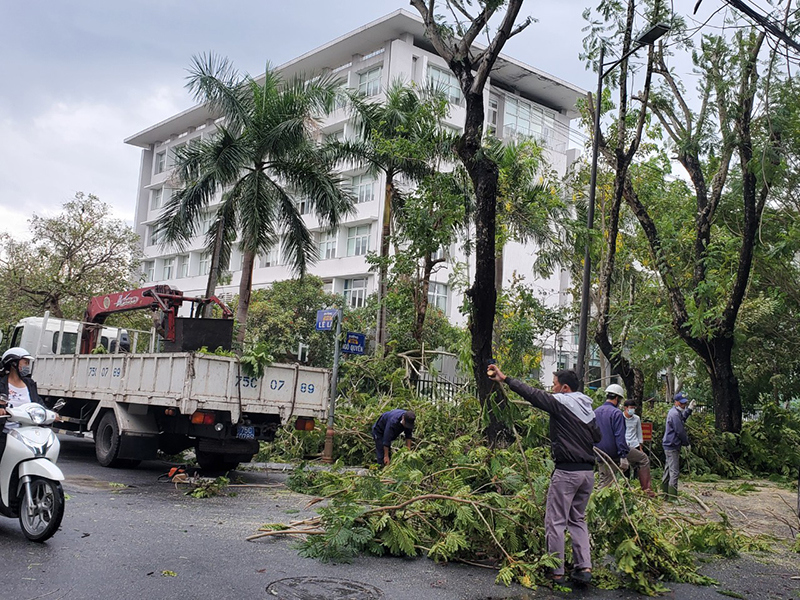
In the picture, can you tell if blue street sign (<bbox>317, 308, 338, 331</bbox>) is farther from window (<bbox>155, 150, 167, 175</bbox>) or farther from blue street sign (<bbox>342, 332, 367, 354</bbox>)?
window (<bbox>155, 150, 167, 175</bbox>)

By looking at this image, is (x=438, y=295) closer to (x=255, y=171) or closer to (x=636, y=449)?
(x=255, y=171)

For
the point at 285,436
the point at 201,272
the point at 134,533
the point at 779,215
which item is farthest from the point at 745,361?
the point at 201,272

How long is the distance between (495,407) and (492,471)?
2.54ft

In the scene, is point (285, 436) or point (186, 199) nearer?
point (285, 436)

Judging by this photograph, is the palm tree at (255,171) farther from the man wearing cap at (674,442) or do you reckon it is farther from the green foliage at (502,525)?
the green foliage at (502,525)

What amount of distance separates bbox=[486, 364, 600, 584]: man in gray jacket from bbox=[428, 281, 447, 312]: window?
38.6 meters

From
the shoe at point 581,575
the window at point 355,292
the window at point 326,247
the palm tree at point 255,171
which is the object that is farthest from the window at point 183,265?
the shoe at point 581,575

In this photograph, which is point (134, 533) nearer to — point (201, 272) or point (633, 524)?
point (633, 524)

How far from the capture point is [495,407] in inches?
337

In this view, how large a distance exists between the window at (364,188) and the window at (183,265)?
21.2 meters

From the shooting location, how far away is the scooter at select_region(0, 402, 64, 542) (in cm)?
695

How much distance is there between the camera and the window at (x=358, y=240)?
155 ft

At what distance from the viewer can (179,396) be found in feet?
Answer: 39.0

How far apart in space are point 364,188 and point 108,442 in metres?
34.5
